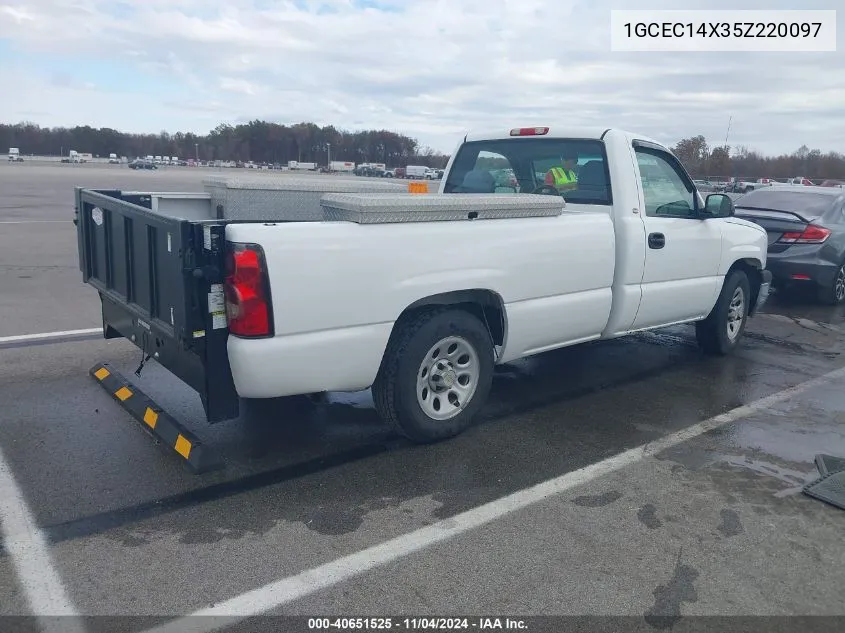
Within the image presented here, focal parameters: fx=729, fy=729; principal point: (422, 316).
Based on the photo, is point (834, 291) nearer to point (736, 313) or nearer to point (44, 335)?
point (736, 313)

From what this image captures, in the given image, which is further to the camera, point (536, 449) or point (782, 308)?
point (782, 308)

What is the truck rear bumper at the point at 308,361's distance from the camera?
3717 millimetres

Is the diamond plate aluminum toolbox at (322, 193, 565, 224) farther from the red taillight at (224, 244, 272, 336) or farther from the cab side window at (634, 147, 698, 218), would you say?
the cab side window at (634, 147, 698, 218)

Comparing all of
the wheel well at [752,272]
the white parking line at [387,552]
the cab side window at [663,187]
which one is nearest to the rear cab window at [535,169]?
the cab side window at [663,187]

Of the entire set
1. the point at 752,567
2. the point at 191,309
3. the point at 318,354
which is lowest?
the point at 752,567

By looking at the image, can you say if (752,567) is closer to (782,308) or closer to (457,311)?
(457,311)

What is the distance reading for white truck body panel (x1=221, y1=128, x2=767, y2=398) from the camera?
3744 mm

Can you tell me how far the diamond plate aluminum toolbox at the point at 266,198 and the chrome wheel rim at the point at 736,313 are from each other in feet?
13.5

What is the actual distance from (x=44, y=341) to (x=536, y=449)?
472cm

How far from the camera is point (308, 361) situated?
3.88 meters

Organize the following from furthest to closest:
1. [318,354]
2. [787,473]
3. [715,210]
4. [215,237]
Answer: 1. [715,210]
2. [787,473]
3. [318,354]
4. [215,237]

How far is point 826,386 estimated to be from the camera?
652 cm

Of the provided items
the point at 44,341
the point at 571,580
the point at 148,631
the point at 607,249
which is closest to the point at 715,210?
the point at 607,249

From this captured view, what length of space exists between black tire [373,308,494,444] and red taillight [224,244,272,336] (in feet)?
3.07
